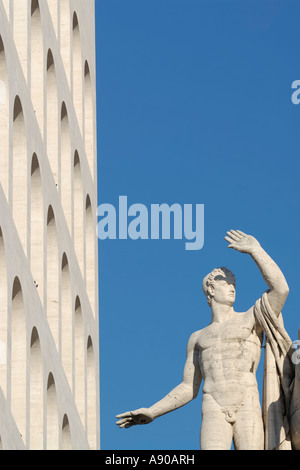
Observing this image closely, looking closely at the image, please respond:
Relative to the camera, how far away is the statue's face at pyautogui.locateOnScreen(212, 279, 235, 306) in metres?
36.2

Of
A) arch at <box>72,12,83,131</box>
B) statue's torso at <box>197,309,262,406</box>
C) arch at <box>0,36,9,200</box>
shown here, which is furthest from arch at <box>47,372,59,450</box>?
statue's torso at <box>197,309,262,406</box>

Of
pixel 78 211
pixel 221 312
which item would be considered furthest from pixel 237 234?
pixel 78 211

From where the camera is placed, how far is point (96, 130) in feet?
233

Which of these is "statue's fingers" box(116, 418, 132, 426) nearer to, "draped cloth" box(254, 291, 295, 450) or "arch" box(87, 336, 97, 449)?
"draped cloth" box(254, 291, 295, 450)

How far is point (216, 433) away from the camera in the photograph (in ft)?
115

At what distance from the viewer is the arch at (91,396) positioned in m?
63.5

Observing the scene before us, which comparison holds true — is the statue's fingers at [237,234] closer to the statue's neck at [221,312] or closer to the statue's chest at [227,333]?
the statue's neck at [221,312]

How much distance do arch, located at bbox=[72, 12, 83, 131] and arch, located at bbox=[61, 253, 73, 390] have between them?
8.40 meters

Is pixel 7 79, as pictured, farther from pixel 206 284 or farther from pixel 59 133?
pixel 206 284

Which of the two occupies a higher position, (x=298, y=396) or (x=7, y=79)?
(x=7, y=79)

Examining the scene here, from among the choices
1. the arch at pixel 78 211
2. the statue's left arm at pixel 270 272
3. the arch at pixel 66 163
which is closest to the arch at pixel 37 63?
the arch at pixel 66 163

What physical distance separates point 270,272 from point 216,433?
332 centimetres

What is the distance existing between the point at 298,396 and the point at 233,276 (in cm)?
329
